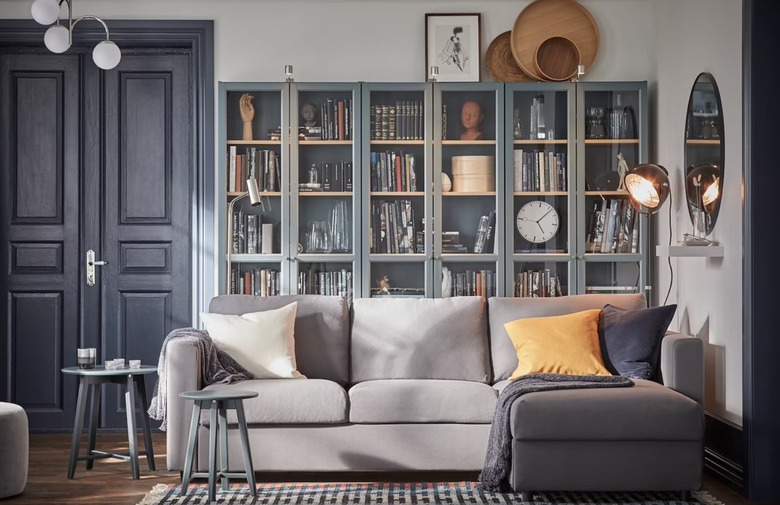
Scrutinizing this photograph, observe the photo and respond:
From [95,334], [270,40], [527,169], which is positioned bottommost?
[95,334]

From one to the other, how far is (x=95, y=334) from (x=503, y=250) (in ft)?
8.41

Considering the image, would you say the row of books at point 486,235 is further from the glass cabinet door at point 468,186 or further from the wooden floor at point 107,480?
the wooden floor at point 107,480

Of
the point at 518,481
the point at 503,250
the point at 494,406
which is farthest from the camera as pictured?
the point at 503,250

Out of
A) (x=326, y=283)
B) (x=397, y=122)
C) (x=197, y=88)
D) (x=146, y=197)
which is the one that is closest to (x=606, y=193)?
(x=397, y=122)

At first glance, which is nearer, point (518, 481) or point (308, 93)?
point (518, 481)

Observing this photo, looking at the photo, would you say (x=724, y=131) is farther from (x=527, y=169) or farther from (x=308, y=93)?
(x=308, y=93)

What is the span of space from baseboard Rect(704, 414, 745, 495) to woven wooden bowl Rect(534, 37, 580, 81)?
7.13 ft

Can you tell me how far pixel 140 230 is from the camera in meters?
6.00

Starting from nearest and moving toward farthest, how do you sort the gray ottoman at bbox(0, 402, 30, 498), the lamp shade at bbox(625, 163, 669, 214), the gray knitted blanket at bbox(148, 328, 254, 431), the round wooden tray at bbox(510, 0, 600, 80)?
the gray ottoman at bbox(0, 402, 30, 498) → the gray knitted blanket at bbox(148, 328, 254, 431) → the lamp shade at bbox(625, 163, 669, 214) → the round wooden tray at bbox(510, 0, 600, 80)

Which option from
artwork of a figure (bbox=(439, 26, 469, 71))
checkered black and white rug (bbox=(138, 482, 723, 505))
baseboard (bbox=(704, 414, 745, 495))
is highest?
artwork of a figure (bbox=(439, 26, 469, 71))

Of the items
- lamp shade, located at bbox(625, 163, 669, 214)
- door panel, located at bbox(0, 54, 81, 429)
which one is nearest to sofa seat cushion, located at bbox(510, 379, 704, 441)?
lamp shade, located at bbox(625, 163, 669, 214)

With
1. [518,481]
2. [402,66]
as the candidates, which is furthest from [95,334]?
[518,481]

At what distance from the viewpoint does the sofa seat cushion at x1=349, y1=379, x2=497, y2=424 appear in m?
4.61

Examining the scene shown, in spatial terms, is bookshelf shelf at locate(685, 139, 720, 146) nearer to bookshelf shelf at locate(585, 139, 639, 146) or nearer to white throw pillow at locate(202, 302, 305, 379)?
bookshelf shelf at locate(585, 139, 639, 146)
